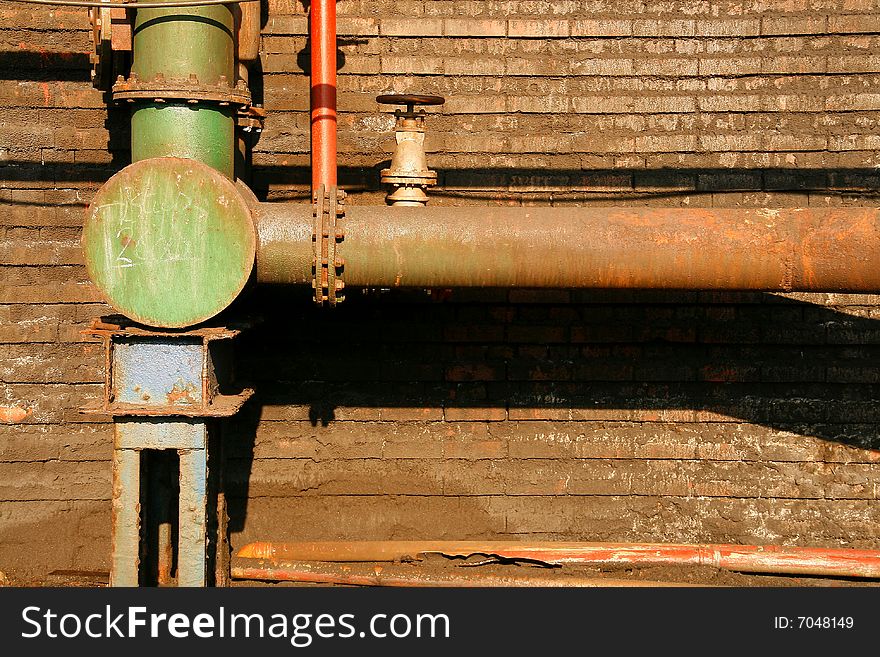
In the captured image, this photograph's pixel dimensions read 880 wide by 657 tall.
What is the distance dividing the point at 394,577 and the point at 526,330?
155 centimetres

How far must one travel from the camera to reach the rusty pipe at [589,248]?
3.71 m

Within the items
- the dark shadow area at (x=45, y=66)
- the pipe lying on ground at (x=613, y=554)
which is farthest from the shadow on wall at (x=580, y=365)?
the dark shadow area at (x=45, y=66)

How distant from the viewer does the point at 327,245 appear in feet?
12.2

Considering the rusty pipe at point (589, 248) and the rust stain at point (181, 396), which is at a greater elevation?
the rusty pipe at point (589, 248)

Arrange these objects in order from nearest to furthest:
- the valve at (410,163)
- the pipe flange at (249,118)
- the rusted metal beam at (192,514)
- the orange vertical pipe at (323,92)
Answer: the rusted metal beam at (192,514) < the pipe flange at (249,118) < the valve at (410,163) < the orange vertical pipe at (323,92)

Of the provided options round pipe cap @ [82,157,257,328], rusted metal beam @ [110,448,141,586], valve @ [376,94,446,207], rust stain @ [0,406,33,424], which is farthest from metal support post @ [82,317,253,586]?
rust stain @ [0,406,33,424]

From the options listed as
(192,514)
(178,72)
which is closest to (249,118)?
(178,72)

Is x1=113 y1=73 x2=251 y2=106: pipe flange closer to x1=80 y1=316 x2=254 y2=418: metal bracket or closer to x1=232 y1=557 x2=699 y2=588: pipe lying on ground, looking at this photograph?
x1=80 y1=316 x2=254 y2=418: metal bracket

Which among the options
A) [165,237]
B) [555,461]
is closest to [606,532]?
[555,461]

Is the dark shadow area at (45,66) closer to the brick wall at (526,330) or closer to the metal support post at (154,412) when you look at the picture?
the brick wall at (526,330)

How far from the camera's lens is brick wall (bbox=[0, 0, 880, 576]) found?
Answer: 15.7 feet

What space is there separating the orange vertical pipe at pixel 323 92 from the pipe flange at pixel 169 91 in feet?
2.03

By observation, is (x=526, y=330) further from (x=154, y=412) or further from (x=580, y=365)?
(x=154, y=412)
